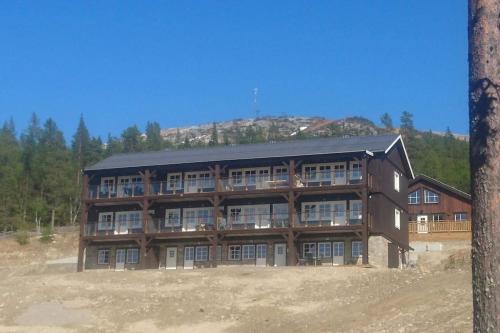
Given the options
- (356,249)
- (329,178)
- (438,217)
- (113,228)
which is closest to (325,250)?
(356,249)

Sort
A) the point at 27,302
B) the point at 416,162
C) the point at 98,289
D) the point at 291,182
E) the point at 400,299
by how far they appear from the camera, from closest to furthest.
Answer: the point at 400,299 → the point at 27,302 → the point at 98,289 → the point at 291,182 → the point at 416,162

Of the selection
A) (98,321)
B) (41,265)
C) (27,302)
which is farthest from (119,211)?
(98,321)

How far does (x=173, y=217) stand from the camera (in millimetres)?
55000

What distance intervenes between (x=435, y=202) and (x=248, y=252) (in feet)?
76.5

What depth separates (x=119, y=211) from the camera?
56750 mm

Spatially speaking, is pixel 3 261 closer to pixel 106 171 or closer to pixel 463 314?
pixel 106 171

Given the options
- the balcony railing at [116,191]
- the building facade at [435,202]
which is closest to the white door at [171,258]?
the balcony railing at [116,191]

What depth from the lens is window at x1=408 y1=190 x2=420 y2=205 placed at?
2741 inches

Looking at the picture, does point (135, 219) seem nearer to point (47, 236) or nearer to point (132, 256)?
point (132, 256)

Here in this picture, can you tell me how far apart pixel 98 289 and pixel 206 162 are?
14.7 m

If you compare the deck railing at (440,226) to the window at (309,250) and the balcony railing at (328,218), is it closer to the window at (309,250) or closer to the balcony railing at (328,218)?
the balcony railing at (328,218)

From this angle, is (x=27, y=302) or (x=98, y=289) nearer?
(x=27, y=302)

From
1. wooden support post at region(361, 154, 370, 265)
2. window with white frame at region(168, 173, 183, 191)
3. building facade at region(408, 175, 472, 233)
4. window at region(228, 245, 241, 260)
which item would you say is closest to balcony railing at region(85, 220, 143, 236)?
window with white frame at region(168, 173, 183, 191)

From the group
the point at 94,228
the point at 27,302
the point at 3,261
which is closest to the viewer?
the point at 27,302
